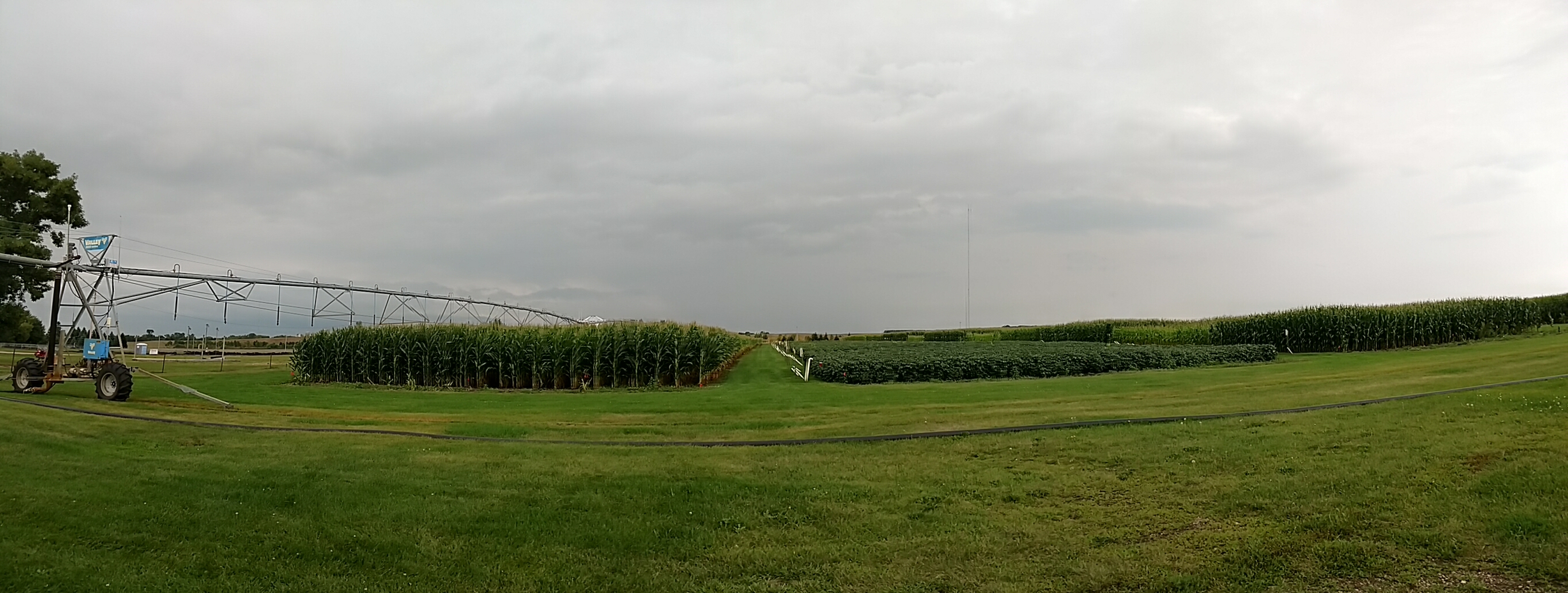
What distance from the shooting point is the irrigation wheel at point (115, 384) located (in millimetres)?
20500

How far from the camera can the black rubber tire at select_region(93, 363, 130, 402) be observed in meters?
20.5

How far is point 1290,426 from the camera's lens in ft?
35.8

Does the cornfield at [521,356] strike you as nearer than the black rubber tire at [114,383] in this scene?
No

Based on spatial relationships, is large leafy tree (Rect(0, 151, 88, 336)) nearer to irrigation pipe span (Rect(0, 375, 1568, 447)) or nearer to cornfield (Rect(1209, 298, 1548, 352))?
irrigation pipe span (Rect(0, 375, 1568, 447))

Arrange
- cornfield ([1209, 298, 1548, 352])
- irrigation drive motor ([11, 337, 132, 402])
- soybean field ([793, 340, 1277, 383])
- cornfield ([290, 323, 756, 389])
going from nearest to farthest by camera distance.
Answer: irrigation drive motor ([11, 337, 132, 402]), soybean field ([793, 340, 1277, 383]), cornfield ([290, 323, 756, 389]), cornfield ([1209, 298, 1548, 352])

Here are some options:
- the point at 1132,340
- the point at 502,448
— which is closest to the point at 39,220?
the point at 502,448

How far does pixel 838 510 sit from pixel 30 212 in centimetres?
5215

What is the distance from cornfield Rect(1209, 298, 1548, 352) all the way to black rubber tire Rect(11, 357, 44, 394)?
48.6 meters

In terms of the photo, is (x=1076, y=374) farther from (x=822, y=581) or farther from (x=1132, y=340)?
(x=1132, y=340)

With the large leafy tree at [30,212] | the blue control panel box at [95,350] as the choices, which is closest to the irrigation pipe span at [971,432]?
the blue control panel box at [95,350]

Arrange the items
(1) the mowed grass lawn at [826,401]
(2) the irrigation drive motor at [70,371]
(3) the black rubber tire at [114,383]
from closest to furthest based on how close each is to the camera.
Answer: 1. (1) the mowed grass lawn at [826,401]
2. (3) the black rubber tire at [114,383]
3. (2) the irrigation drive motor at [70,371]

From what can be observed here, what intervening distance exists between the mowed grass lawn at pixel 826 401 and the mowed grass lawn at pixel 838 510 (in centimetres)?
114

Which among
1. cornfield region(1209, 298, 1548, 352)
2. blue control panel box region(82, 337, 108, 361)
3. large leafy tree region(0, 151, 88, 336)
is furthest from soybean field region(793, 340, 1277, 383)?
large leafy tree region(0, 151, 88, 336)

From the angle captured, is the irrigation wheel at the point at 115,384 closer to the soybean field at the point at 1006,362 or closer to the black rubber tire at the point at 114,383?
the black rubber tire at the point at 114,383
